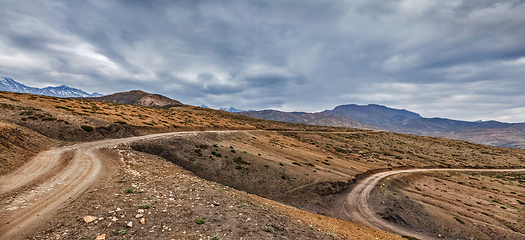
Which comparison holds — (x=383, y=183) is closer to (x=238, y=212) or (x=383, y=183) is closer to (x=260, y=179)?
(x=260, y=179)

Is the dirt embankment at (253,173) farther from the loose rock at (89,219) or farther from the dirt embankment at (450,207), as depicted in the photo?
the loose rock at (89,219)

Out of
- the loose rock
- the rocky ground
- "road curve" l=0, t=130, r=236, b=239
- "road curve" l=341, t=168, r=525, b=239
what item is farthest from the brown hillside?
"road curve" l=341, t=168, r=525, b=239

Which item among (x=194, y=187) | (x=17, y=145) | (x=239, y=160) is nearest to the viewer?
(x=194, y=187)

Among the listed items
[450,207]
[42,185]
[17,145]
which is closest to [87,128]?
[17,145]

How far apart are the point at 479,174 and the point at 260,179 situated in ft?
242

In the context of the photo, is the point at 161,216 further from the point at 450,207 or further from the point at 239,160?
the point at 450,207

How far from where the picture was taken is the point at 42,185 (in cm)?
1330

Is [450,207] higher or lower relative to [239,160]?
lower

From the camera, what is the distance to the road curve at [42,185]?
9.61 metres

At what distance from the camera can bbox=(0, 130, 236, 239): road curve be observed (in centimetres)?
961

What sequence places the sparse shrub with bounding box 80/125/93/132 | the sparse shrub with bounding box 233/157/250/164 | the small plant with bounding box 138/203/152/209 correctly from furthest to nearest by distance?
the sparse shrub with bounding box 233/157/250/164 < the sparse shrub with bounding box 80/125/93/132 < the small plant with bounding box 138/203/152/209

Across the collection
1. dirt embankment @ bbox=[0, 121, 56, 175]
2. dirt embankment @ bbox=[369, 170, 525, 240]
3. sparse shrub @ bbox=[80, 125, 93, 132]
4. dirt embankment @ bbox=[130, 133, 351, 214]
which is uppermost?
sparse shrub @ bbox=[80, 125, 93, 132]

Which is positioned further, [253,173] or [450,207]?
[450,207]

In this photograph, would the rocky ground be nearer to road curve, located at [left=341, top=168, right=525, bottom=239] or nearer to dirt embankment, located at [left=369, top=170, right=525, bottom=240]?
road curve, located at [left=341, top=168, right=525, bottom=239]
